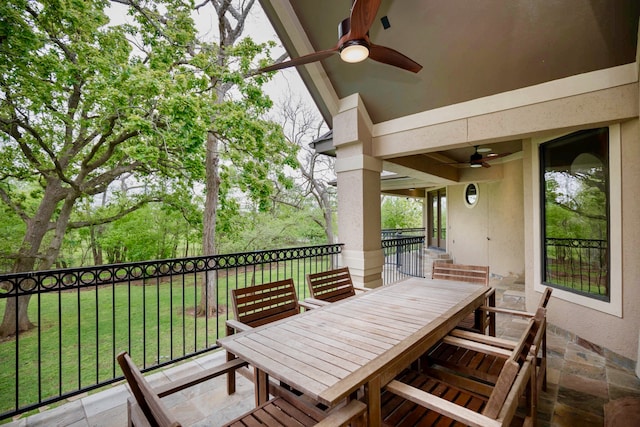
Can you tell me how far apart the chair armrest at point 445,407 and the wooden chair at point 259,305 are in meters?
1.24

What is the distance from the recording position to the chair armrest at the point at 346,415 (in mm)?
1183

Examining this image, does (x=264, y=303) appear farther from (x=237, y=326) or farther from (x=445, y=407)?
(x=445, y=407)

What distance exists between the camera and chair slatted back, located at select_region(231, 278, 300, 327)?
7.86ft

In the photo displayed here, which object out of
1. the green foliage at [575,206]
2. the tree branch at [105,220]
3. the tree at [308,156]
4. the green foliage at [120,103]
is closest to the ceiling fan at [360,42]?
the green foliage at [575,206]

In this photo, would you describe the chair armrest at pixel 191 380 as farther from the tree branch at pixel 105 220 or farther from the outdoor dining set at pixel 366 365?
the tree branch at pixel 105 220

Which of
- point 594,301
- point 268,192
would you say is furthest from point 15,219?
point 594,301

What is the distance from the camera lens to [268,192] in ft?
22.0

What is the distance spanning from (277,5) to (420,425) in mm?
4679

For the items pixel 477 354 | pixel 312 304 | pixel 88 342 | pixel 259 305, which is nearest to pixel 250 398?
pixel 259 305

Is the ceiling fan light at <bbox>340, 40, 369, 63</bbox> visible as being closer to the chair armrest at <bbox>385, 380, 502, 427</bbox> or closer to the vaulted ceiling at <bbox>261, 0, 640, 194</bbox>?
the vaulted ceiling at <bbox>261, 0, 640, 194</bbox>

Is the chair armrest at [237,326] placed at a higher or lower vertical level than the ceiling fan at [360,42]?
lower

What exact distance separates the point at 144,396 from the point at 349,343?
1043 millimetres

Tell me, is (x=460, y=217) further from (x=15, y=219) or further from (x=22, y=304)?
(x=15, y=219)

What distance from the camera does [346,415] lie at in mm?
1246
